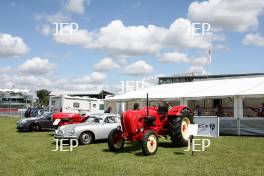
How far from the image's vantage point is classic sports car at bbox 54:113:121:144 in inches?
562

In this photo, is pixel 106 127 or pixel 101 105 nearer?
pixel 106 127

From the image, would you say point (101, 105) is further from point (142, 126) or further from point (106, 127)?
point (142, 126)

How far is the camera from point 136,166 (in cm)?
925

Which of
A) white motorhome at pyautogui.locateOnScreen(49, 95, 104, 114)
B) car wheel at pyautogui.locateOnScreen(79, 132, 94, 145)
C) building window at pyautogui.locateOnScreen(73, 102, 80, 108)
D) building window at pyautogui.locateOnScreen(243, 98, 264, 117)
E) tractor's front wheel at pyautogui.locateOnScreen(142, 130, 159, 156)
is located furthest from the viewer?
building window at pyautogui.locateOnScreen(73, 102, 80, 108)

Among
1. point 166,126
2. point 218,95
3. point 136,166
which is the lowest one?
point 136,166

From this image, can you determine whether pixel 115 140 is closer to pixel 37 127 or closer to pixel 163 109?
pixel 163 109

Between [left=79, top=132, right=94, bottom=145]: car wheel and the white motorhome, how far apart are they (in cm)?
1493

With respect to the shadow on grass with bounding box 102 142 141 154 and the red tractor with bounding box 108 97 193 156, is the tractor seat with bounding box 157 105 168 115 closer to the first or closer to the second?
the red tractor with bounding box 108 97 193 156

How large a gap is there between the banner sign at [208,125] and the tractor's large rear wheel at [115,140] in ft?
19.3

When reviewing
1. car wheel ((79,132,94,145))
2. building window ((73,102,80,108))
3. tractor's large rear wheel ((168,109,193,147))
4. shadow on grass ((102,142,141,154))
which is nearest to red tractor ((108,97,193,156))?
tractor's large rear wheel ((168,109,193,147))

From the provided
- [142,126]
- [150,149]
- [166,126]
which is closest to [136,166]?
[150,149]

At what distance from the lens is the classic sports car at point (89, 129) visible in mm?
14266

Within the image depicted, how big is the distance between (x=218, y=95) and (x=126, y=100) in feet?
27.1

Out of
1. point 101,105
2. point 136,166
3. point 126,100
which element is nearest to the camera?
point 136,166
